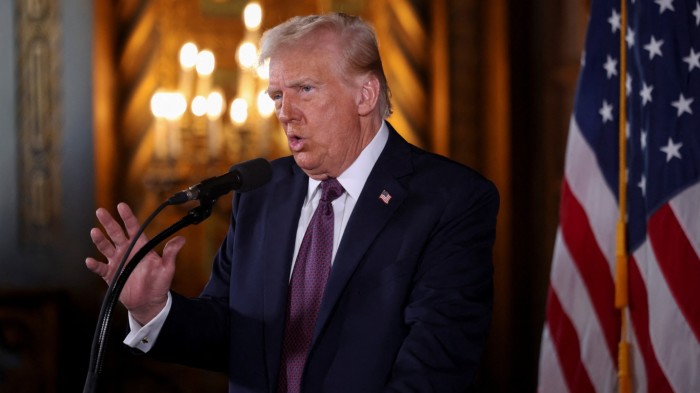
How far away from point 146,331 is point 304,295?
0.35m

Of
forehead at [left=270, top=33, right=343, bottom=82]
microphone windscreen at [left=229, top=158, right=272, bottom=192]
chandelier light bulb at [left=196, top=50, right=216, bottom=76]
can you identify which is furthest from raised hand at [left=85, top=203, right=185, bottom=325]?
chandelier light bulb at [left=196, top=50, right=216, bottom=76]

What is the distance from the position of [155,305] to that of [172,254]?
0.58ft

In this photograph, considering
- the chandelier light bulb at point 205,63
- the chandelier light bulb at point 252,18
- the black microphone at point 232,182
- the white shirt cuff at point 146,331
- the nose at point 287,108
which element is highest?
the chandelier light bulb at point 252,18

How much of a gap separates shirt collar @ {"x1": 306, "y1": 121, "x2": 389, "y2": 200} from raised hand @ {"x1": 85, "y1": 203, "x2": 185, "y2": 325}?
410 millimetres

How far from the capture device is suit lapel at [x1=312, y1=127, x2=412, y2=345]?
2.03 m

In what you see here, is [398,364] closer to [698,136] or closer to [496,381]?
[698,136]

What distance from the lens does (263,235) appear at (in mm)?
2207

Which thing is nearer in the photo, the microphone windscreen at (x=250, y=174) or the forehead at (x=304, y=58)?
the microphone windscreen at (x=250, y=174)

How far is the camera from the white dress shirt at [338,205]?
2096 mm

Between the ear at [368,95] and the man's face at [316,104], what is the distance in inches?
0.5

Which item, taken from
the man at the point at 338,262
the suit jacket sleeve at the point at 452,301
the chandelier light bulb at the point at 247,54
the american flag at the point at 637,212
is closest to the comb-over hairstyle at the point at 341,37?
the man at the point at 338,262

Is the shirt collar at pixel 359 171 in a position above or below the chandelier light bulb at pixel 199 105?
below

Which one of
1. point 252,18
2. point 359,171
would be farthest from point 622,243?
point 252,18

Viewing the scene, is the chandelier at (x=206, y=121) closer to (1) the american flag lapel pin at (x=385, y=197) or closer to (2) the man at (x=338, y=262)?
(2) the man at (x=338, y=262)
